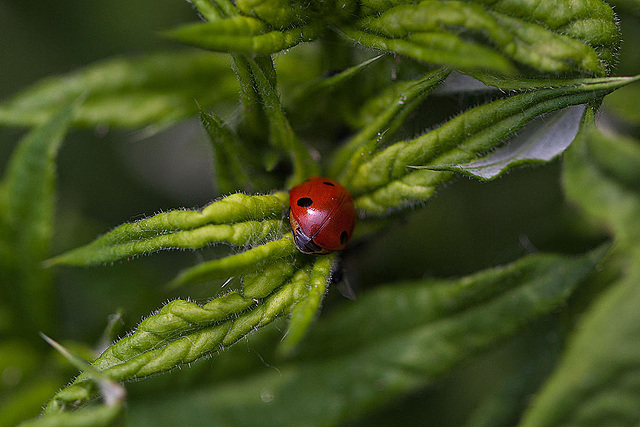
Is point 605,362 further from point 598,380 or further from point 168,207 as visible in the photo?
point 168,207

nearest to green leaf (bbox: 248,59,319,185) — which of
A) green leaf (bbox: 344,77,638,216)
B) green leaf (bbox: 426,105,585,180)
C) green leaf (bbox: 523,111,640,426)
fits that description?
green leaf (bbox: 344,77,638,216)

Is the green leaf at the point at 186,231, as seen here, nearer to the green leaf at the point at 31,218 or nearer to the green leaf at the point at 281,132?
the green leaf at the point at 281,132

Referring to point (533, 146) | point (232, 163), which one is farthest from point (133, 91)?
point (533, 146)

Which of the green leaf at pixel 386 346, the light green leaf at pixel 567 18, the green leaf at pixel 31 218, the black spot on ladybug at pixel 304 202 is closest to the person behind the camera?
the light green leaf at pixel 567 18

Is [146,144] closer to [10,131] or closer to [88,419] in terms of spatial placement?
[10,131]

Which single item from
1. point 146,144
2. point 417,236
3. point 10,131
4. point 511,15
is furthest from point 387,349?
point 10,131

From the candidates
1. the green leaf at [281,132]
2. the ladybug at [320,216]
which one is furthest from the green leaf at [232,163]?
the ladybug at [320,216]

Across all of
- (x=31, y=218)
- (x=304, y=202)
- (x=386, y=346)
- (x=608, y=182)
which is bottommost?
(x=386, y=346)
